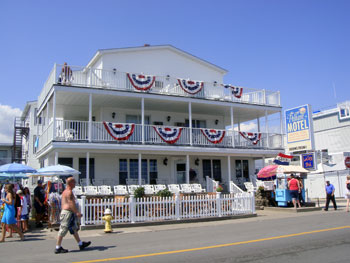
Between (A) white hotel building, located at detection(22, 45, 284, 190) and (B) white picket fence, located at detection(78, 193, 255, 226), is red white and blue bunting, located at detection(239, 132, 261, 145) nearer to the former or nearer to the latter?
(A) white hotel building, located at detection(22, 45, 284, 190)

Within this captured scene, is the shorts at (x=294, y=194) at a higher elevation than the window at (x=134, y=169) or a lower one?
lower

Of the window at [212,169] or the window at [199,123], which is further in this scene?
the window at [199,123]

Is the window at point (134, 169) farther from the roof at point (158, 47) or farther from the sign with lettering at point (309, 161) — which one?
the sign with lettering at point (309, 161)

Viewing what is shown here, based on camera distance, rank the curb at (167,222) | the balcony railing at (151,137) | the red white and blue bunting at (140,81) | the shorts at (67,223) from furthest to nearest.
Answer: the red white and blue bunting at (140,81)
the balcony railing at (151,137)
the curb at (167,222)
the shorts at (67,223)

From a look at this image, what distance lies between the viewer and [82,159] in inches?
802

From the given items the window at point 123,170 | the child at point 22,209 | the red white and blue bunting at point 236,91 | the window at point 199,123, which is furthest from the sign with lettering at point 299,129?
the child at point 22,209

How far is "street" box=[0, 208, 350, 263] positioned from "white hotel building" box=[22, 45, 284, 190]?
7.53 metres

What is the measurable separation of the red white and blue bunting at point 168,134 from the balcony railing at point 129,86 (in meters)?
2.05

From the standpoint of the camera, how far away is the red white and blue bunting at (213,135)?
69.3ft

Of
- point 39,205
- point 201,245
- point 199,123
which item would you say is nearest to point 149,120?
point 199,123

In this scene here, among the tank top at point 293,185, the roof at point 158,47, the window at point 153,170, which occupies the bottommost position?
the tank top at point 293,185

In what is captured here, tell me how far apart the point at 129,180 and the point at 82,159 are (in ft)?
9.80

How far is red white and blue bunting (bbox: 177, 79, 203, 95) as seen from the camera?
811 inches

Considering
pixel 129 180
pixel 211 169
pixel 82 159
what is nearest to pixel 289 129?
pixel 211 169
